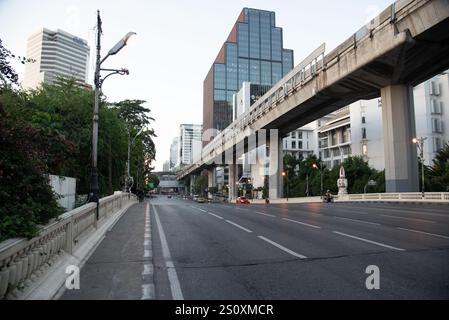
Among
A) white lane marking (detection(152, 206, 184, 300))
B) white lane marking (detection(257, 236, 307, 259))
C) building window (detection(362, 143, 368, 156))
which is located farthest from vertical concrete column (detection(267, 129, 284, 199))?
white lane marking (detection(152, 206, 184, 300))

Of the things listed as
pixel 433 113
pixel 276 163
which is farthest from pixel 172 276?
pixel 433 113

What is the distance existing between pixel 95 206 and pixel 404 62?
27547mm

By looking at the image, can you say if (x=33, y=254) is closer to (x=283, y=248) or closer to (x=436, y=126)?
(x=283, y=248)

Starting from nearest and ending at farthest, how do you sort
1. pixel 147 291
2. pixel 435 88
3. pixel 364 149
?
pixel 147 291
pixel 435 88
pixel 364 149

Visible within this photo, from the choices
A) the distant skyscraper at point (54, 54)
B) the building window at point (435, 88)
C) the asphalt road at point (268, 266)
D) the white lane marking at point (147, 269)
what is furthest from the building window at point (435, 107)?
the white lane marking at point (147, 269)

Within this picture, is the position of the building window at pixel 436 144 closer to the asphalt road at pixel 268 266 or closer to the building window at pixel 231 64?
the asphalt road at pixel 268 266

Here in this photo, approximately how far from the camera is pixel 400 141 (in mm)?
33781

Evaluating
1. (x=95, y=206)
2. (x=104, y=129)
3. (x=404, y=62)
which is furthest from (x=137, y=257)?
(x=404, y=62)

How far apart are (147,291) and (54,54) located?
21390 mm

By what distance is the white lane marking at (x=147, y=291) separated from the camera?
5.24 meters

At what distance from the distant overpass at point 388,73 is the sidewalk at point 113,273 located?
23904 millimetres

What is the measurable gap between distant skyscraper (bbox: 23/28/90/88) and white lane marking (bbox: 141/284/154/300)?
59.8 ft

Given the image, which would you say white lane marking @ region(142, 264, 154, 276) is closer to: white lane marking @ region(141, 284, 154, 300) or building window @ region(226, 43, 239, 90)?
white lane marking @ region(141, 284, 154, 300)

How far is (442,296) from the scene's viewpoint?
5133 millimetres
